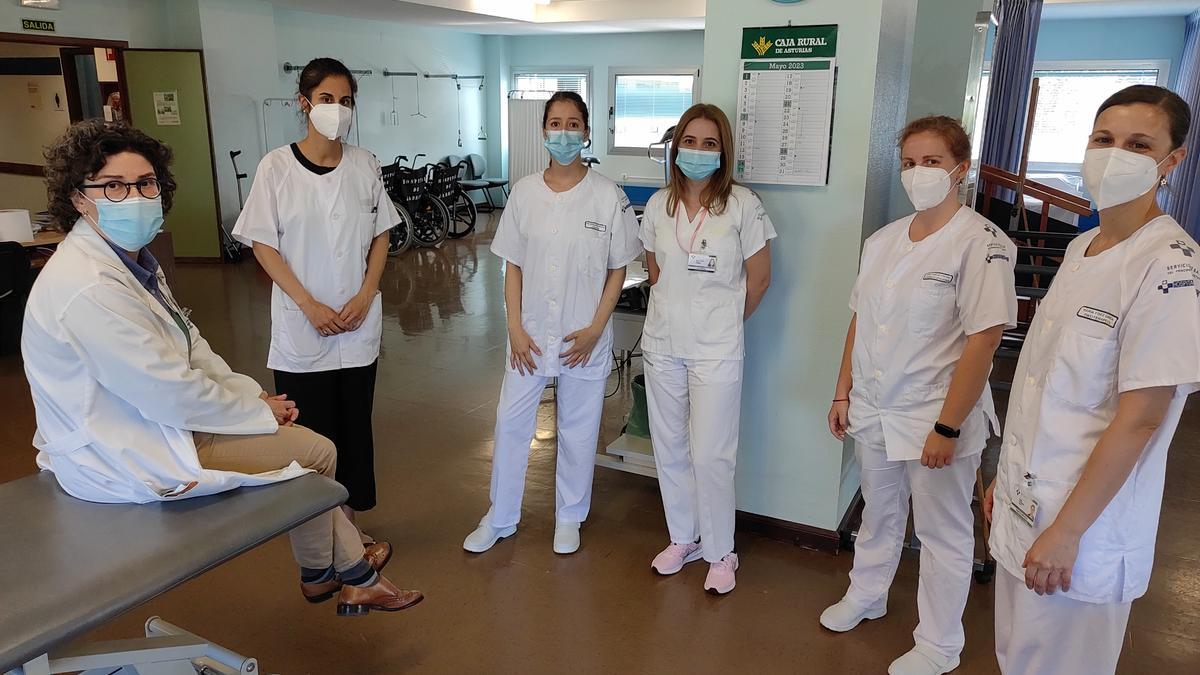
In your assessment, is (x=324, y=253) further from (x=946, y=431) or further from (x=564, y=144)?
(x=946, y=431)

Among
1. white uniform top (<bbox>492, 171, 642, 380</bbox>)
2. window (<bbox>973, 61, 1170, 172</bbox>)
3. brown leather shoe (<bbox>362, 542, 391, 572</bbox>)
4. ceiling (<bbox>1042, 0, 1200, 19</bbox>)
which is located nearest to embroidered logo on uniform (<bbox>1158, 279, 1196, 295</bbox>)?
white uniform top (<bbox>492, 171, 642, 380</bbox>)

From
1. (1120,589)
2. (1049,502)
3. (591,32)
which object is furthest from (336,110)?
(591,32)

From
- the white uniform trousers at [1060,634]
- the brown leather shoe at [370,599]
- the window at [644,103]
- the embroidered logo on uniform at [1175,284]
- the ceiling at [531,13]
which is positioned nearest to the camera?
the embroidered logo on uniform at [1175,284]

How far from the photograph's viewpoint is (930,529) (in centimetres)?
213

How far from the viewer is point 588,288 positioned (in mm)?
2637

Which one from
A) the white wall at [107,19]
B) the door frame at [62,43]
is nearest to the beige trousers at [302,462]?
the door frame at [62,43]

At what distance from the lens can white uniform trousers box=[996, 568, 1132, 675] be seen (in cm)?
147

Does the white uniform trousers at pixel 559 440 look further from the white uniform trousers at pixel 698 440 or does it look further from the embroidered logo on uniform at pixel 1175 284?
the embroidered logo on uniform at pixel 1175 284

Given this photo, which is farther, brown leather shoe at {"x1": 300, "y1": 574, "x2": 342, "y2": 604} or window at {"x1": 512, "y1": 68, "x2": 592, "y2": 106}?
window at {"x1": 512, "y1": 68, "x2": 592, "y2": 106}

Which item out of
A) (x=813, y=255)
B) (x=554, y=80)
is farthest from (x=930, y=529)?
(x=554, y=80)

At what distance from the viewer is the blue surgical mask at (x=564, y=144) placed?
8.39 ft

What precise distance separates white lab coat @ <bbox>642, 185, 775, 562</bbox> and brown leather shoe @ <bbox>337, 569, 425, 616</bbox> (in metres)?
0.94

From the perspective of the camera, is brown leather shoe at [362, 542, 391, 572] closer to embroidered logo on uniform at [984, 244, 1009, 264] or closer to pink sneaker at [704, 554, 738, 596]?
pink sneaker at [704, 554, 738, 596]

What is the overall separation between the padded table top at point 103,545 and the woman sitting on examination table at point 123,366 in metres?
0.04
